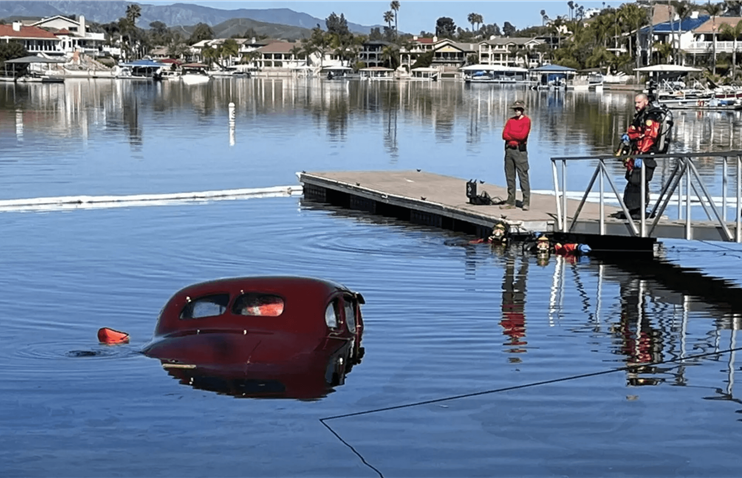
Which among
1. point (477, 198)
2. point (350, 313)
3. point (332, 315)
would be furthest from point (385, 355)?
point (477, 198)

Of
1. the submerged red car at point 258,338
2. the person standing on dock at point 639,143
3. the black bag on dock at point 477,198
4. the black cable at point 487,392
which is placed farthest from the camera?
the black bag on dock at point 477,198

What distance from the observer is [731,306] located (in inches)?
744

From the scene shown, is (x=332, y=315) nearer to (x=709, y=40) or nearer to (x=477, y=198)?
(x=477, y=198)

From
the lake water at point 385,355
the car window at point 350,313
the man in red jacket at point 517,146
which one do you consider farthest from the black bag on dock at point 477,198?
the car window at point 350,313

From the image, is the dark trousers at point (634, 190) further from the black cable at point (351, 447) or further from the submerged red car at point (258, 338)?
the black cable at point (351, 447)

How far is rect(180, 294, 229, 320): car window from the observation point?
1428 centimetres

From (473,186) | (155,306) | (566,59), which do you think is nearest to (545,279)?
(473,186)

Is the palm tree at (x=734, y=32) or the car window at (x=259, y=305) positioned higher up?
the palm tree at (x=734, y=32)

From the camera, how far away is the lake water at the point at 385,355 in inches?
456

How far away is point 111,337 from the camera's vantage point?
15586 mm

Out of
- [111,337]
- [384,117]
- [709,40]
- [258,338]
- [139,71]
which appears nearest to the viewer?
[258,338]

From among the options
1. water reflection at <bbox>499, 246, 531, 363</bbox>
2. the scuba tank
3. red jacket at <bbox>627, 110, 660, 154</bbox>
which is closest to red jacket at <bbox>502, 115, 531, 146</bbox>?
water reflection at <bbox>499, 246, 531, 363</bbox>

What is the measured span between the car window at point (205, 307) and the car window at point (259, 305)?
181mm

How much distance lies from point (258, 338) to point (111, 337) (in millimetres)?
2625
